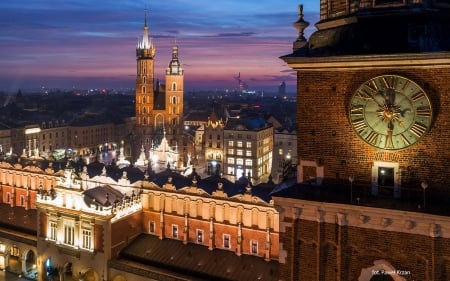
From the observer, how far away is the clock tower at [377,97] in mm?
14727

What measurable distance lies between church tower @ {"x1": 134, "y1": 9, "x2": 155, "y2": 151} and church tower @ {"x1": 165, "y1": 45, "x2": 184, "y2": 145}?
4.14 metres

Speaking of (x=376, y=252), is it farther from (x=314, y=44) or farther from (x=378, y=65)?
(x=314, y=44)

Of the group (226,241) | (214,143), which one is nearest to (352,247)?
(226,241)

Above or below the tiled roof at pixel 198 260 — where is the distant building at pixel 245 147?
above

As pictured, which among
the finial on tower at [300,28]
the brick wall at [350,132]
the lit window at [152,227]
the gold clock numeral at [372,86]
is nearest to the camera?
the brick wall at [350,132]

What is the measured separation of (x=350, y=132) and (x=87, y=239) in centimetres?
3072

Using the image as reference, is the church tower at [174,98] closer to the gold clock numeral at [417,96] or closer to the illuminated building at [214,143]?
the illuminated building at [214,143]

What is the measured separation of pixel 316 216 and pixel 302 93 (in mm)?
4461

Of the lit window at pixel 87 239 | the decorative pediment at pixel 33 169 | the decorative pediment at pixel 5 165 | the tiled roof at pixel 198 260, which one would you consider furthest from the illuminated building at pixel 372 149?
the decorative pediment at pixel 5 165

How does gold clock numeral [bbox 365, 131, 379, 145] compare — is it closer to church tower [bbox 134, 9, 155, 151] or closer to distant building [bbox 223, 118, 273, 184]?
distant building [bbox 223, 118, 273, 184]

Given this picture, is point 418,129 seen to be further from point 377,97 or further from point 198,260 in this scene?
point 198,260

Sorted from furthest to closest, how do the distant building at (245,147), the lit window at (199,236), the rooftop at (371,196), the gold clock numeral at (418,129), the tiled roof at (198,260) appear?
the distant building at (245,147), the lit window at (199,236), the tiled roof at (198,260), the gold clock numeral at (418,129), the rooftop at (371,196)

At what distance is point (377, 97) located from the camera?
15.4 m

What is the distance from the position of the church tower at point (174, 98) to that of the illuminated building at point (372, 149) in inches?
3611
